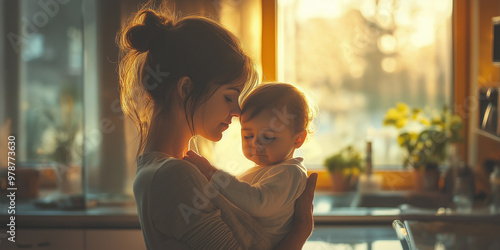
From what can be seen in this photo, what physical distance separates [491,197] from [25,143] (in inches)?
73.4

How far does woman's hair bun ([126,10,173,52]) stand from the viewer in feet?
3.10

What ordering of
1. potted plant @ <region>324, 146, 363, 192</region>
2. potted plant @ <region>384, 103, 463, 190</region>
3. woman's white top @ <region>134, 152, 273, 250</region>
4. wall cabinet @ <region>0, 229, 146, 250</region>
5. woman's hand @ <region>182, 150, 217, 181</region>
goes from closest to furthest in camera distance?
woman's white top @ <region>134, 152, 273, 250</region> → woman's hand @ <region>182, 150, 217, 181</region> → wall cabinet @ <region>0, 229, 146, 250</region> → potted plant @ <region>384, 103, 463, 190</region> → potted plant @ <region>324, 146, 363, 192</region>

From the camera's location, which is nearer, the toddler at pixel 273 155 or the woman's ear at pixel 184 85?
the woman's ear at pixel 184 85

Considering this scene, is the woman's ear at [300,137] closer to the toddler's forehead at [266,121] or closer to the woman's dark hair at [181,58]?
the toddler's forehead at [266,121]

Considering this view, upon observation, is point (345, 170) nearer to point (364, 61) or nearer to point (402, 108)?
point (402, 108)

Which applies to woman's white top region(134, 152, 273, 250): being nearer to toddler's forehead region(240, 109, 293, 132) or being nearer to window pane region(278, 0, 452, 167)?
toddler's forehead region(240, 109, 293, 132)

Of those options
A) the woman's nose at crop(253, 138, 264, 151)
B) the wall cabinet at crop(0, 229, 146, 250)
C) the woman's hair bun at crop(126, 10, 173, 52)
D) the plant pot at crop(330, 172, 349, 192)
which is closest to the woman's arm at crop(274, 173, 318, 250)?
the woman's nose at crop(253, 138, 264, 151)

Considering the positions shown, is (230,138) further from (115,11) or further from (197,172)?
(197,172)

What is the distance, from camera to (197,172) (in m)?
0.89

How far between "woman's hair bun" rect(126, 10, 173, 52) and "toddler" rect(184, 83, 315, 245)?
285 millimetres

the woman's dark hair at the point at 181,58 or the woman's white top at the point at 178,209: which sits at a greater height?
the woman's dark hair at the point at 181,58

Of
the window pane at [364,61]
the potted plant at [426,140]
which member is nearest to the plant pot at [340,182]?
the window pane at [364,61]

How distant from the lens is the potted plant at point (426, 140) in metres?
2.31

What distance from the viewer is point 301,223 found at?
110cm
